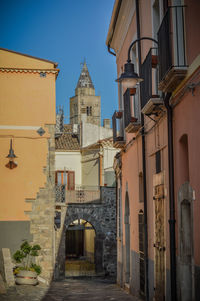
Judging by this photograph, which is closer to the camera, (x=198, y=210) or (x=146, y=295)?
(x=198, y=210)

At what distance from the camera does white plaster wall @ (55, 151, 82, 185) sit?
43719mm

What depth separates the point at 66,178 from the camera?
4281 cm

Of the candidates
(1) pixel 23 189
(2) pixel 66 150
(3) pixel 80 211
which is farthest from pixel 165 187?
(2) pixel 66 150

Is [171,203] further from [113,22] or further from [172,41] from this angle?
[113,22]

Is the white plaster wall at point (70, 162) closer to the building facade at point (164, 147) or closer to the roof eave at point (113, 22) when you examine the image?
the roof eave at point (113, 22)

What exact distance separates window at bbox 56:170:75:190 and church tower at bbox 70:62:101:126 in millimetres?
52717

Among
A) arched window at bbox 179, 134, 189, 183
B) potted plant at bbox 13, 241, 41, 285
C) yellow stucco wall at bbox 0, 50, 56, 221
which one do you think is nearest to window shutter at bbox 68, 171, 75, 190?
yellow stucco wall at bbox 0, 50, 56, 221

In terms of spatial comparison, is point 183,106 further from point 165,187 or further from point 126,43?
point 126,43

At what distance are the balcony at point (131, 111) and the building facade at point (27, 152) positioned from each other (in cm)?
785

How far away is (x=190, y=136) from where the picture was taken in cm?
728

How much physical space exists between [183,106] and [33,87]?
1319 cm

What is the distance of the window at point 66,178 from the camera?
42294mm

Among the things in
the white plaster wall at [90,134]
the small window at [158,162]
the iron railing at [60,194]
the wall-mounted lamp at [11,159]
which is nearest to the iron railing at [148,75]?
the small window at [158,162]

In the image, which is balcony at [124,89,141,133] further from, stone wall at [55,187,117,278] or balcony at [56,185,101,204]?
balcony at [56,185,101,204]
